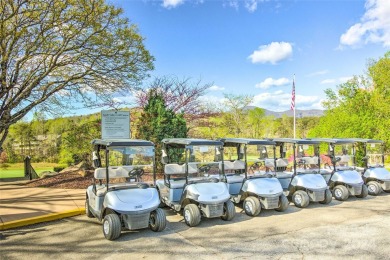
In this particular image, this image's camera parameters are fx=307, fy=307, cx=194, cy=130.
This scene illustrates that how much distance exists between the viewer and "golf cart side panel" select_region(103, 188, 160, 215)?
17.5 ft

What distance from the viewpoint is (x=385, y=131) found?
17.2 metres

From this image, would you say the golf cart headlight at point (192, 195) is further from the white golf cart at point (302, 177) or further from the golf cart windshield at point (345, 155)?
the golf cart windshield at point (345, 155)

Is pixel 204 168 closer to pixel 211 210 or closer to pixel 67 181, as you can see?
pixel 211 210

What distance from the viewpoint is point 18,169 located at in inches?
650

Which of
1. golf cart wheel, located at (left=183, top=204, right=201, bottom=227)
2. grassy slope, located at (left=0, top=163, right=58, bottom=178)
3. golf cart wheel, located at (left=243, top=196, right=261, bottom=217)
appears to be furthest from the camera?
grassy slope, located at (left=0, top=163, right=58, bottom=178)

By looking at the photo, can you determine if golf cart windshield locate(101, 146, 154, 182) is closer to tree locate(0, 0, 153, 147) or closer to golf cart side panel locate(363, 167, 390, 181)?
tree locate(0, 0, 153, 147)

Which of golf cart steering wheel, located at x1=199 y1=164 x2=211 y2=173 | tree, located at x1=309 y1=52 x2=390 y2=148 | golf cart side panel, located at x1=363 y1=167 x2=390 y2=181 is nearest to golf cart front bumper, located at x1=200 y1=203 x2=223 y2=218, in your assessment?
golf cart steering wheel, located at x1=199 y1=164 x2=211 y2=173

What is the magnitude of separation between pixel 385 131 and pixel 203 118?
406 inches

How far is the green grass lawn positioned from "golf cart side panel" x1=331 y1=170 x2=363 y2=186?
13.7 m

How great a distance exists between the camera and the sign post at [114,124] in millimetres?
8680

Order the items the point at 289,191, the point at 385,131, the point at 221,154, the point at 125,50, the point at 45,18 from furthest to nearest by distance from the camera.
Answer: the point at 385,131 → the point at 125,50 → the point at 45,18 → the point at 289,191 → the point at 221,154

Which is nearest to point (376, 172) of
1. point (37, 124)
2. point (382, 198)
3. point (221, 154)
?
Result: point (382, 198)

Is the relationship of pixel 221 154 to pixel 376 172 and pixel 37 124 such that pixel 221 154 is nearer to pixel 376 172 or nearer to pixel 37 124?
pixel 376 172

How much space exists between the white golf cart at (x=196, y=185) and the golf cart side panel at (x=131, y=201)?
2.84 feet
